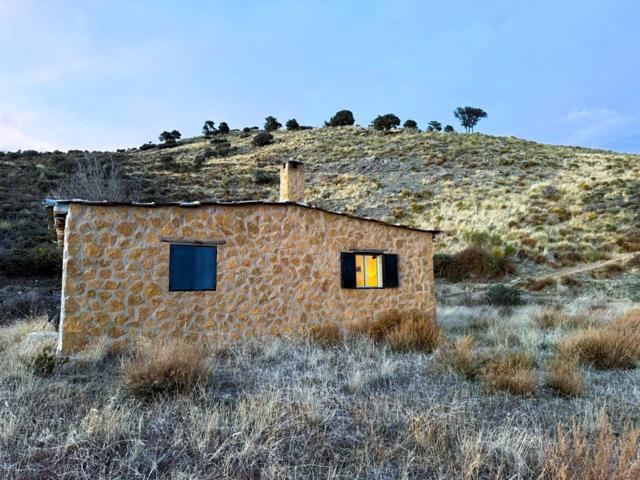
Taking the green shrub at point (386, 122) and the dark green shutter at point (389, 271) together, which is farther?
the green shrub at point (386, 122)

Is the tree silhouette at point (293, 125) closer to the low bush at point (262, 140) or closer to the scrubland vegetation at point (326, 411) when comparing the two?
Result: the low bush at point (262, 140)

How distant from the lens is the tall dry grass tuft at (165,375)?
16.7ft

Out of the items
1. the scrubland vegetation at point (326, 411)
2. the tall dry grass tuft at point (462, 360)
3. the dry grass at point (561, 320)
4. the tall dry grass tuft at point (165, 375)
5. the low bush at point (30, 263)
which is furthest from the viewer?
the low bush at point (30, 263)

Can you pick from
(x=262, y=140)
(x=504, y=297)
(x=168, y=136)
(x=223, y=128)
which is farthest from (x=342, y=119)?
(x=504, y=297)

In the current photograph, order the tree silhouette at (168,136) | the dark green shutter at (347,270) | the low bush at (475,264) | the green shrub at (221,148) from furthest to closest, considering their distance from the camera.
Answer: the tree silhouette at (168,136)
the green shrub at (221,148)
the low bush at (475,264)
the dark green shutter at (347,270)

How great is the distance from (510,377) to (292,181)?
271 inches

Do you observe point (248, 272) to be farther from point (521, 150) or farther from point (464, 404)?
point (521, 150)

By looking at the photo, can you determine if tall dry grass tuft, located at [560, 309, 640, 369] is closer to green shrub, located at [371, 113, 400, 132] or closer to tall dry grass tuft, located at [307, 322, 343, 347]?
tall dry grass tuft, located at [307, 322, 343, 347]

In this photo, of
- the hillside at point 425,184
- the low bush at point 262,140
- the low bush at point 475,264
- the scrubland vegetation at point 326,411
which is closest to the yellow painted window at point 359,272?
the scrubland vegetation at point 326,411

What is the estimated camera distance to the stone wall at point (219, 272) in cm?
780

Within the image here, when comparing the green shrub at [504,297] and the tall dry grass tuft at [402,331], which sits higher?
the green shrub at [504,297]

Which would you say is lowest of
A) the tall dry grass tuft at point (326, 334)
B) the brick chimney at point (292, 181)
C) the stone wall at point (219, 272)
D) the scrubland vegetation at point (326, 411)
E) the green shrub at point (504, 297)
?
the scrubland vegetation at point (326, 411)

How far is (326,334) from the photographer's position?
9008 millimetres

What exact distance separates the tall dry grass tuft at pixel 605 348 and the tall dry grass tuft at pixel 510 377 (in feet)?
5.23
